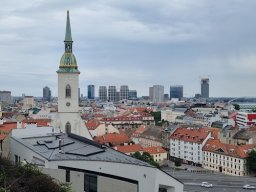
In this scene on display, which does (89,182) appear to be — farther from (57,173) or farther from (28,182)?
(28,182)

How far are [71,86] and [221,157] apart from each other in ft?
76.1

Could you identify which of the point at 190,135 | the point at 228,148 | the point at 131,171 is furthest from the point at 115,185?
the point at 190,135

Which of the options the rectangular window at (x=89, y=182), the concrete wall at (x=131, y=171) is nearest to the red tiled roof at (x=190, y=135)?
the concrete wall at (x=131, y=171)

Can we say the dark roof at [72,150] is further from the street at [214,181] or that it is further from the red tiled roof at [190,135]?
the red tiled roof at [190,135]

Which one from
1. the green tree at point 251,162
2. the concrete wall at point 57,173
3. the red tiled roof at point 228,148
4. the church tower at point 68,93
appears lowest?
the green tree at point 251,162

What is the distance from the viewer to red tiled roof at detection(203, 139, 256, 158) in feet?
173

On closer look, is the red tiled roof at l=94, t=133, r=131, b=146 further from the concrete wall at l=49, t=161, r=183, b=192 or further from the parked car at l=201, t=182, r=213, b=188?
the concrete wall at l=49, t=161, r=183, b=192

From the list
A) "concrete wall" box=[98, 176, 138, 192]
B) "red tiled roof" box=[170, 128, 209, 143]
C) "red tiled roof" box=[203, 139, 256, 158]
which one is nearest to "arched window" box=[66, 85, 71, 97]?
"concrete wall" box=[98, 176, 138, 192]

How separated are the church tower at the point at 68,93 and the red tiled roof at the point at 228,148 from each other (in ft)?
67.0

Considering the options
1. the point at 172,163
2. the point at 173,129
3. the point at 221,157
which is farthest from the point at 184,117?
the point at 221,157

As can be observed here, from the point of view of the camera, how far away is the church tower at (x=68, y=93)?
39.4m

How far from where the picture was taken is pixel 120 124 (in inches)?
4028

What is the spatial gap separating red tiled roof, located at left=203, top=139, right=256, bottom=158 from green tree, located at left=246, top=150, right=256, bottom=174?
0.68m

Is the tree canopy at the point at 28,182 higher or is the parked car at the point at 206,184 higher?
the tree canopy at the point at 28,182
